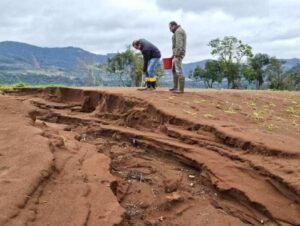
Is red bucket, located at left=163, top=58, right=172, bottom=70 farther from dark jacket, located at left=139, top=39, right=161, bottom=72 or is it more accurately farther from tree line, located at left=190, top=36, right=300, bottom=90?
tree line, located at left=190, top=36, right=300, bottom=90

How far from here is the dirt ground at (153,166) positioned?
582cm

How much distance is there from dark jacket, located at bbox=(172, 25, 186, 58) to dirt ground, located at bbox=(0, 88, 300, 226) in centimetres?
135

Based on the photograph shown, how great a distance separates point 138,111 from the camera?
10594 mm

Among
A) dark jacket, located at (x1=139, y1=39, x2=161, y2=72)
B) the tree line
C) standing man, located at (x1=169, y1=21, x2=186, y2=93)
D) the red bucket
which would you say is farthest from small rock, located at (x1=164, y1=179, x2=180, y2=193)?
the tree line

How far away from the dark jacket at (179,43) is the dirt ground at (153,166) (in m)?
1.35

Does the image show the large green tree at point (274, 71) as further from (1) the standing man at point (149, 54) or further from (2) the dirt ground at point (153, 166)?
(2) the dirt ground at point (153, 166)

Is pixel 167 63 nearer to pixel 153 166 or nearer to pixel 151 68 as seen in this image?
pixel 151 68

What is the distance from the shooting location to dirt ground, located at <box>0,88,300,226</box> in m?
5.82

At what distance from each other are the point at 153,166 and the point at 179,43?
4.43 meters

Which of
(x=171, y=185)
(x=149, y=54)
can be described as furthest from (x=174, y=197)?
(x=149, y=54)

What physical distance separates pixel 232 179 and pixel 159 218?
146 cm

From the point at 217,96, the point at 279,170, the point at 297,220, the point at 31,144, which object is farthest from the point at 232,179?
the point at 217,96

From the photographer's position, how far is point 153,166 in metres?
8.51

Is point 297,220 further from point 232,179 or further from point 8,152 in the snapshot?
point 8,152
